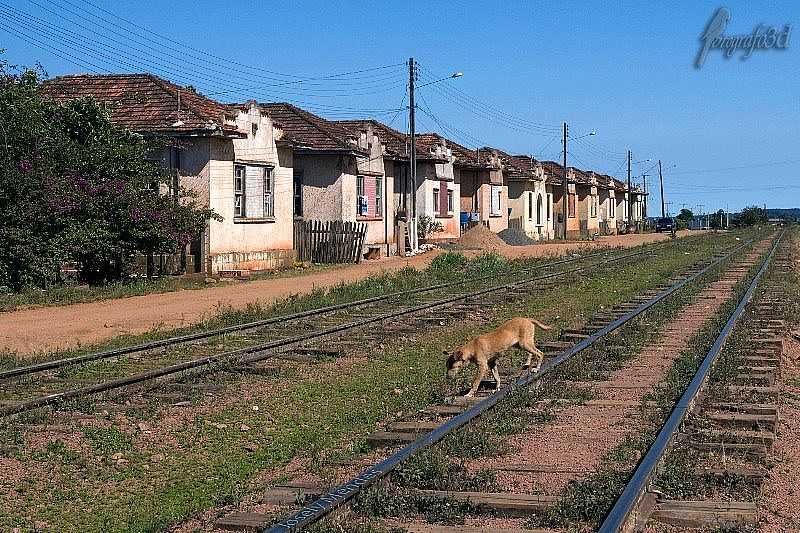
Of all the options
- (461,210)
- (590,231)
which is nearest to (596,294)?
(461,210)

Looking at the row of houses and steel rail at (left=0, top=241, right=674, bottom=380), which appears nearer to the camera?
steel rail at (left=0, top=241, right=674, bottom=380)

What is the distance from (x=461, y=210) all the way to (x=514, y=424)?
5282cm

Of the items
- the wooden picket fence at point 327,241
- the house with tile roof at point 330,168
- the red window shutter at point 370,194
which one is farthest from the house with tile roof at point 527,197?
the wooden picket fence at point 327,241

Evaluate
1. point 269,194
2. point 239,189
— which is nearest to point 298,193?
point 269,194

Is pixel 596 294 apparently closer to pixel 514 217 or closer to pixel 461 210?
pixel 461 210

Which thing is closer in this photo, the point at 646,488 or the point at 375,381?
the point at 646,488

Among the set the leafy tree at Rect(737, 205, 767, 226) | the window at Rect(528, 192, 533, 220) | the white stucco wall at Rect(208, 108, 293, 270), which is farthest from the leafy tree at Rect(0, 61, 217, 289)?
the leafy tree at Rect(737, 205, 767, 226)

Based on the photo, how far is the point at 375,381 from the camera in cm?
1269

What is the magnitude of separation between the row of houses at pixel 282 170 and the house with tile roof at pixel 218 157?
3cm

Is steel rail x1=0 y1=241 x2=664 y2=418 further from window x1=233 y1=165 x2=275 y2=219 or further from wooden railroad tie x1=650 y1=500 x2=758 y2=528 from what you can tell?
window x1=233 y1=165 x2=275 y2=219

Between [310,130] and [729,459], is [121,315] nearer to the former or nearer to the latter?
[729,459]

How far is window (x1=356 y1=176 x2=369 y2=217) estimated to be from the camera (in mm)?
41812

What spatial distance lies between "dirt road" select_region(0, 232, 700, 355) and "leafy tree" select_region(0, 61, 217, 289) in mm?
1730

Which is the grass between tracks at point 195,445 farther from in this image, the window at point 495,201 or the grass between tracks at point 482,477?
the window at point 495,201
